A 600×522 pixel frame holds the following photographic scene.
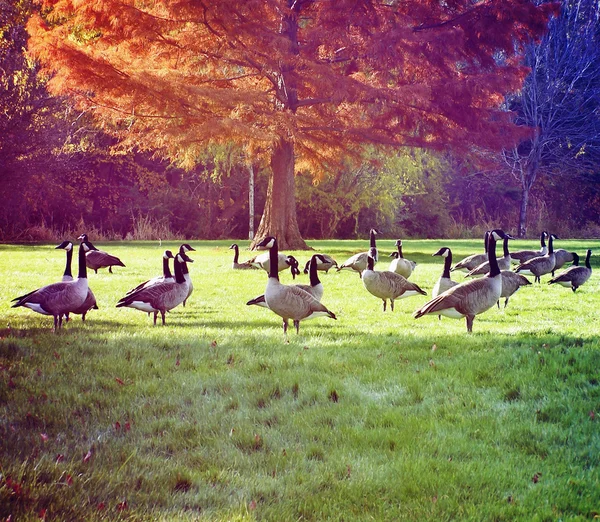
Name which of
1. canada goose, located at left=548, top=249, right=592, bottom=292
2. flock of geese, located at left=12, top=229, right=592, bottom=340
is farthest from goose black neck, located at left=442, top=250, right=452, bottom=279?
canada goose, located at left=548, top=249, right=592, bottom=292

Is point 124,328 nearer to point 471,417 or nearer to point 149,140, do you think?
point 471,417

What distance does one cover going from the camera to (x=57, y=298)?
828cm

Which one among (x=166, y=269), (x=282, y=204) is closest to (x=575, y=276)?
(x=166, y=269)

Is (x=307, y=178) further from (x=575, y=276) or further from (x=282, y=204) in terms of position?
(x=575, y=276)

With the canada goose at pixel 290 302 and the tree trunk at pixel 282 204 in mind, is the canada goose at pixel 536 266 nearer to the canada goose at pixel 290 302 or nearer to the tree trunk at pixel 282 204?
the canada goose at pixel 290 302

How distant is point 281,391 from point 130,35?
59.2ft

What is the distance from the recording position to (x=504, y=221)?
1711 inches

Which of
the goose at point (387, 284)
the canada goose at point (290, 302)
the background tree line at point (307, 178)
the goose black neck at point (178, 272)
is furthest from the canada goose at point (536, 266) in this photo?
the background tree line at point (307, 178)

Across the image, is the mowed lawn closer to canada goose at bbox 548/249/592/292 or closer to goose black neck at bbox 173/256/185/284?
goose black neck at bbox 173/256/185/284

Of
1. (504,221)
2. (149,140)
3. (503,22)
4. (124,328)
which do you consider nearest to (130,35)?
(149,140)

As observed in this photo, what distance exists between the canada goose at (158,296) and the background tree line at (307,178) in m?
22.5

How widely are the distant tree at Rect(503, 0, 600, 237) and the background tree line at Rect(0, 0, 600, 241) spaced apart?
106mm

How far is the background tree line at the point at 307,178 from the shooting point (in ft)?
106

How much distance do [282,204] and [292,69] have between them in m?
5.15
